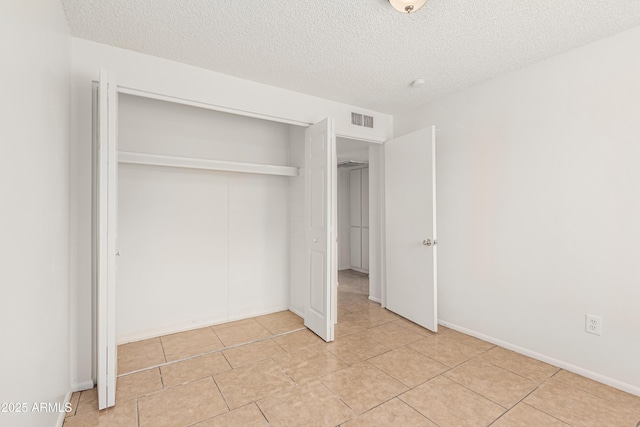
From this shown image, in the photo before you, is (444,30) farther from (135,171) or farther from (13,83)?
(135,171)

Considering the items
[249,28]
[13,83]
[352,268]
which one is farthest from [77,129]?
[352,268]

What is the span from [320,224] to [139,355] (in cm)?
200

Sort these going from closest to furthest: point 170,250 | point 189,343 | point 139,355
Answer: point 139,355 → point 189,343 → point 170,250

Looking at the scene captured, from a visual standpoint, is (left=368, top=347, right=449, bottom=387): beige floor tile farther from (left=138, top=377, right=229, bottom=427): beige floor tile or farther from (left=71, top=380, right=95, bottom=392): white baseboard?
(left=71, top=380, right=95, bottom=392): white baseboard

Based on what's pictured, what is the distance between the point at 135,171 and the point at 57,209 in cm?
126

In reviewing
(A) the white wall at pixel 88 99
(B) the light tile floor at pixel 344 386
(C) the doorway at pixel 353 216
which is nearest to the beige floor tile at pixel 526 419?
(B) the light tile floor at pixel 344 386

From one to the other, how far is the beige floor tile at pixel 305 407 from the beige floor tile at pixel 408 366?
565mm

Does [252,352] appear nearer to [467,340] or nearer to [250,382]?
[250,382]

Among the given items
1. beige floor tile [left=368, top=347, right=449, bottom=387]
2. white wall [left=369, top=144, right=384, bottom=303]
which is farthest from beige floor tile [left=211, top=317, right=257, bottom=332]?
white wall [left=369, top=144, right=384, bottom=303]

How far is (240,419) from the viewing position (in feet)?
5.99

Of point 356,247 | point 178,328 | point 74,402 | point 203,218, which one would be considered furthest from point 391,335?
point 356,247

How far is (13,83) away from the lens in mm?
1132

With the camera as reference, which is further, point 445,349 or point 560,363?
point 445,349

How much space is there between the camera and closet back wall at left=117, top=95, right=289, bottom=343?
2947mm
